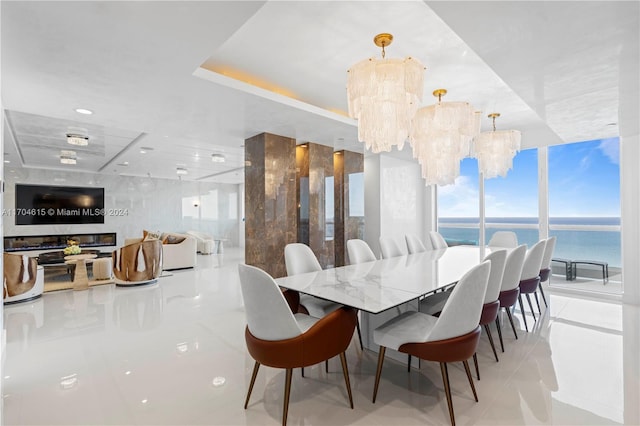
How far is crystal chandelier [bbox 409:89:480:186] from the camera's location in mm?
3035

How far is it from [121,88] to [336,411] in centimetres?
322

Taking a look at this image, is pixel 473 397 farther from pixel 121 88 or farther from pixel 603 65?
pixel 121 88

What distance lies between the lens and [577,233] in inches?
216

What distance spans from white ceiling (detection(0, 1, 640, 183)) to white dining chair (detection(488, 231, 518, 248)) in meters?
1.79

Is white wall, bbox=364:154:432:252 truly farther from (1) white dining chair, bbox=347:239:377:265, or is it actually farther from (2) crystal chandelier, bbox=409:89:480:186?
(2) crystal chandelier, bbox=409:89:480:186

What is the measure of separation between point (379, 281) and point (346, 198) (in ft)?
12.3

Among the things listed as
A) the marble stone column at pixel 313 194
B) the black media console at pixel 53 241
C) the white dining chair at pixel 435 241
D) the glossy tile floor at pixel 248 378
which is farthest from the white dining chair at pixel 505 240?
the black media console at pixel 53 241

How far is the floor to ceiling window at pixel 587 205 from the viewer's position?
519 centimetres

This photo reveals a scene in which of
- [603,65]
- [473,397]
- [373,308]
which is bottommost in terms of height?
[473,397]

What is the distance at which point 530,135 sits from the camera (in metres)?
5.48

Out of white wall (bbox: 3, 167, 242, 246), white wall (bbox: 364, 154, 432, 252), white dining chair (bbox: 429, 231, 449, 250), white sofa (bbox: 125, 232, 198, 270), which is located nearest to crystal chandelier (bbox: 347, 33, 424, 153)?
white dining chair (bbox: 429, 231, 449, 250)

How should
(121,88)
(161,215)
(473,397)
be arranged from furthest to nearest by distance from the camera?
(161,215), (121,88), (473,397)

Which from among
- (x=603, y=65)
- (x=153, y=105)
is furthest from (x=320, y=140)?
(x=603, y=65)

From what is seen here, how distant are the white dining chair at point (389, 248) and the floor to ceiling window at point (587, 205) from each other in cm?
325
